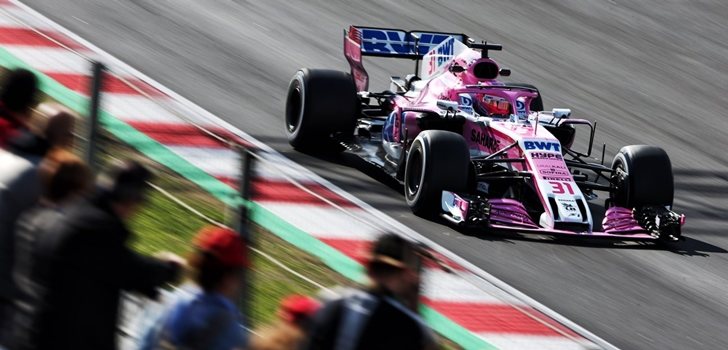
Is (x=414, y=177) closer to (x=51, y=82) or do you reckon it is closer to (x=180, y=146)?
(x=51, y=82)

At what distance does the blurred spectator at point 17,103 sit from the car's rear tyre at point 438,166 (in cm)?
550

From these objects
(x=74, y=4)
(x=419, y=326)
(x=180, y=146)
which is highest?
(x=419, y=326)

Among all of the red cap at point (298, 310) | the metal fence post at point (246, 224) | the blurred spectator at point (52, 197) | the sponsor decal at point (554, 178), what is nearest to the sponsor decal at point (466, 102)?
the sponsor decal at point (554, 178)

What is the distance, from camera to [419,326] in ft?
16.1

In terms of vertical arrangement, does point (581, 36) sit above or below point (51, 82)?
below

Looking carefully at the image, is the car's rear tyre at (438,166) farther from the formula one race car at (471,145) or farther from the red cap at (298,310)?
the red cap at (298,310)

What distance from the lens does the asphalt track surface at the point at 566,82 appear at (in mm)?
10859

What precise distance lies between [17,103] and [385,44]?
8.12 m

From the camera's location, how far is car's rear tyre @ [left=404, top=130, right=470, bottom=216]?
11.6m

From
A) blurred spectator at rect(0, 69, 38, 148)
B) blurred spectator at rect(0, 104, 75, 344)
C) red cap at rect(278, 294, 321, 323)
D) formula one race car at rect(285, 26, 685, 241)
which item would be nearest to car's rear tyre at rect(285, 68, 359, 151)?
formula one race car at rect(285, 26, 685, 241)

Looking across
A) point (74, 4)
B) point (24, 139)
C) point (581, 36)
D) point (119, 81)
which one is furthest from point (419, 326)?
point (581, 36)

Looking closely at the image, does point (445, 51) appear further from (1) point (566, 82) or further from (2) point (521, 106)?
(1) point (566, 82)

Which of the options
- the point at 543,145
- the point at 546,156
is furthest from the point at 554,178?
the point at 543,145

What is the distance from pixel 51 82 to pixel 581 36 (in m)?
11.7
